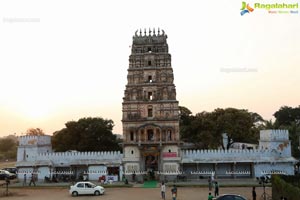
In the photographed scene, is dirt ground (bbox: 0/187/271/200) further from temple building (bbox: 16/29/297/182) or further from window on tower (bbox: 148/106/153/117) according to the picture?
window on tower (bbox: 148/106/153/117)

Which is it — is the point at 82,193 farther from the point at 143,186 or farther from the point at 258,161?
the point at 258,161

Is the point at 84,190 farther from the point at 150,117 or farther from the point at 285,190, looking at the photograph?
the point at 285,190

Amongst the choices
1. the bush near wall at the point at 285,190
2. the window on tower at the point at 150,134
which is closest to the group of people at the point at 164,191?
the bush near wall at the point at 285,190

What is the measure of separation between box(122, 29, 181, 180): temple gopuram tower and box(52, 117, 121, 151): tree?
1389 centimetres

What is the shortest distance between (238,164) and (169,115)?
36.8 feet

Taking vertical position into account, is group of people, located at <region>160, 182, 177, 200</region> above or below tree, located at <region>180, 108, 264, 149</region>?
below

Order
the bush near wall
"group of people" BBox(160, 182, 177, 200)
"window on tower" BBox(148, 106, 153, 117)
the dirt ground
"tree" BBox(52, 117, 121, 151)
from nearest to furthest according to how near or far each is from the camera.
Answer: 1. the bush near wall
2. "group of people" BBox(160, 182, 177, 200)
3. the dirt ground
4. "window on tower" BBox(148, 106, 153, 117)
5. "tree" BBox(52, 117, 121, 151)

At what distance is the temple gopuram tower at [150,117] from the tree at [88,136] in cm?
1389

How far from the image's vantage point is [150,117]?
1709 inches

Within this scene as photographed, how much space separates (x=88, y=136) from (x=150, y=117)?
16.3m

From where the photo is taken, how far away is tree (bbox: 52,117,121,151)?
182 feet

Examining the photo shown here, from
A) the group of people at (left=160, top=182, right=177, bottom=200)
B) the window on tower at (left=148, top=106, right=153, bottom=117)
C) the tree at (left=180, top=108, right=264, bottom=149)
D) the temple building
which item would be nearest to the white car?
the group of people at (left=160, top=182, right=177, bottom=200)

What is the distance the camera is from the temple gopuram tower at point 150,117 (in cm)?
4259

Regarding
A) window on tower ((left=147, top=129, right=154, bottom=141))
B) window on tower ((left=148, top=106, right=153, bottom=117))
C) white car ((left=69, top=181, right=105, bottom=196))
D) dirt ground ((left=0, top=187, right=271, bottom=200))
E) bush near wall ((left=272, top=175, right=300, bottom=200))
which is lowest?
dirt ground ((left=0, top=187, right=271, bottom=200))
